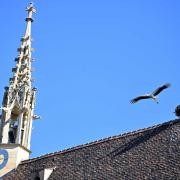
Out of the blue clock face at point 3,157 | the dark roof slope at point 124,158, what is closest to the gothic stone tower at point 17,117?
the blue clock face at point 3,157

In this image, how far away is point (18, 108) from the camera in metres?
32.9

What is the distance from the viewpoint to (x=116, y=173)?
25.6 metres

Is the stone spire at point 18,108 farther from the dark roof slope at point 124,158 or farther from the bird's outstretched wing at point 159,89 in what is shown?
the bird's outstretched wing at point 159,89

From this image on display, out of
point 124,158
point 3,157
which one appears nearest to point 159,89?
point 124,158

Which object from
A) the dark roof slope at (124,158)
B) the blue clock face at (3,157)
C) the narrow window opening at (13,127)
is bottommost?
the dark roof slope at (124,158)

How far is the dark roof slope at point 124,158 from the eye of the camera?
24.7 meters

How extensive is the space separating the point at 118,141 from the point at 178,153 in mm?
3376

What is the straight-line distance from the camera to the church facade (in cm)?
2505

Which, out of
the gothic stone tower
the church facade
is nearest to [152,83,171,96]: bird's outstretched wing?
the church facade

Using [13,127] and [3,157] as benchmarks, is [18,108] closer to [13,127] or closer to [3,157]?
[13,127]

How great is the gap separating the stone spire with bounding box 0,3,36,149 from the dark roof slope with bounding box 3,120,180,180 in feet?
10.7

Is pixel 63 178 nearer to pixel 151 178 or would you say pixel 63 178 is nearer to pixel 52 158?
pixel 52 158

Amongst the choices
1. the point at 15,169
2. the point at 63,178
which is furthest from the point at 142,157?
the point at 15,169

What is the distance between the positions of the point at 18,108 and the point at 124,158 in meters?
8.50
